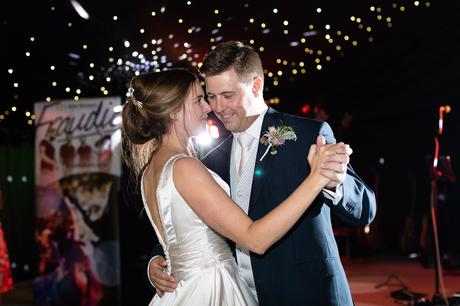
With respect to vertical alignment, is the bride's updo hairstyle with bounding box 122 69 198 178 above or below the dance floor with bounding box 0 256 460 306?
above

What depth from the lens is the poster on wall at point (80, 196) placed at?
19.4 feet

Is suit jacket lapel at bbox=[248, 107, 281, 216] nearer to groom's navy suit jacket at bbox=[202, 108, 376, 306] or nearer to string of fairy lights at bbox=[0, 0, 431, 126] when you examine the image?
groom's navy suit jacket at bbox=[202, 108, 376, 306]

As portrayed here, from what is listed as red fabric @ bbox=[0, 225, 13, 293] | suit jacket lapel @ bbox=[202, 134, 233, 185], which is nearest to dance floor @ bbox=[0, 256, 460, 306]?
red fabric @ bbox=[0, 225, 13, 293]

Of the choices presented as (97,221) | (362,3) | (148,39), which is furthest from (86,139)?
(362,3)

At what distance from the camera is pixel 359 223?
7.77 feet

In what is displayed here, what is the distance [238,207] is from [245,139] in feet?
2.15

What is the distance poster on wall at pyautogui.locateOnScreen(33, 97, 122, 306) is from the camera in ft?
19.4

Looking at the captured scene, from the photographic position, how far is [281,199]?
2461mm

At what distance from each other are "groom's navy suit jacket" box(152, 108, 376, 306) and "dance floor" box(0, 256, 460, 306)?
12.4 feet

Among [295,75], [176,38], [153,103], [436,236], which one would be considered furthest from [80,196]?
[153,103]

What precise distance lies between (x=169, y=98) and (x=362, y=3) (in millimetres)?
4695

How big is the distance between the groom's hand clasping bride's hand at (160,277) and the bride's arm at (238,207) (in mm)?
403

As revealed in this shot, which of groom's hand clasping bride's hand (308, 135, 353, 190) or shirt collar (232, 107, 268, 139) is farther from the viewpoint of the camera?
shirt collar (232, 107, 268, 139)

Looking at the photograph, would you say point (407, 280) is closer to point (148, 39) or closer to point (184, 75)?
point (148, 39)
